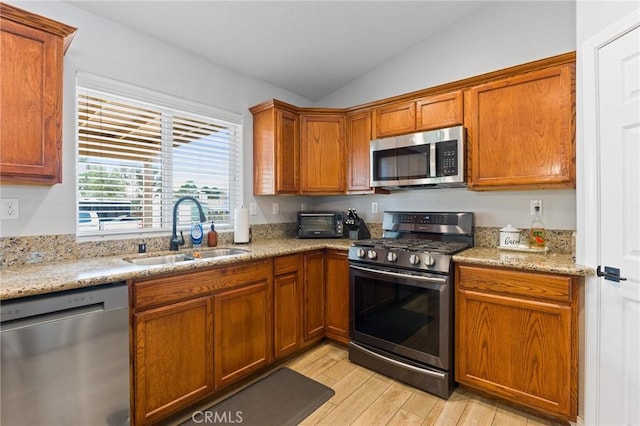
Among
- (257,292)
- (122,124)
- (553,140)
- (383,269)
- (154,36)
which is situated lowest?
(257,292)

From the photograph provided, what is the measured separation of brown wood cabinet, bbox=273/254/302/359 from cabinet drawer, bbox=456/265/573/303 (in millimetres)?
1237

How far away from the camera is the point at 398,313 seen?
2271 mm

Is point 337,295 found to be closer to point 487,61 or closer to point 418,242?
point 418,242

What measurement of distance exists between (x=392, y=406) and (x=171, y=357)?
4.57ft

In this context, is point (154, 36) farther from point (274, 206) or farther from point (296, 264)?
point (296, 264)

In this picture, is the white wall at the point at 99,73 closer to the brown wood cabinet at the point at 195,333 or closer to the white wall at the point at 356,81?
the white wall at the point at 356,81

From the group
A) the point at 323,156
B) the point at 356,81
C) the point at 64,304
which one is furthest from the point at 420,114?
the point at 64,304

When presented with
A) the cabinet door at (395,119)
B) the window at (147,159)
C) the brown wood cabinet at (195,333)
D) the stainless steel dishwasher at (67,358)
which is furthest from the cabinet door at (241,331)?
the cabinet door at (395,119)

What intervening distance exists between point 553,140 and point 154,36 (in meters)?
2.90

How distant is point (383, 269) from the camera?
2.32 metres

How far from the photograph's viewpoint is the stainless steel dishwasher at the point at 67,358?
4.15ft

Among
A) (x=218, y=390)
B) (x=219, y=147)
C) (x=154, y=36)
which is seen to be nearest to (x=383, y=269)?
(x=218, y=390)

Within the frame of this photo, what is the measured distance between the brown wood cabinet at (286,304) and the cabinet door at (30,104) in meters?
1.50

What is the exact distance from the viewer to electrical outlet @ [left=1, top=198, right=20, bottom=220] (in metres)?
1.70
